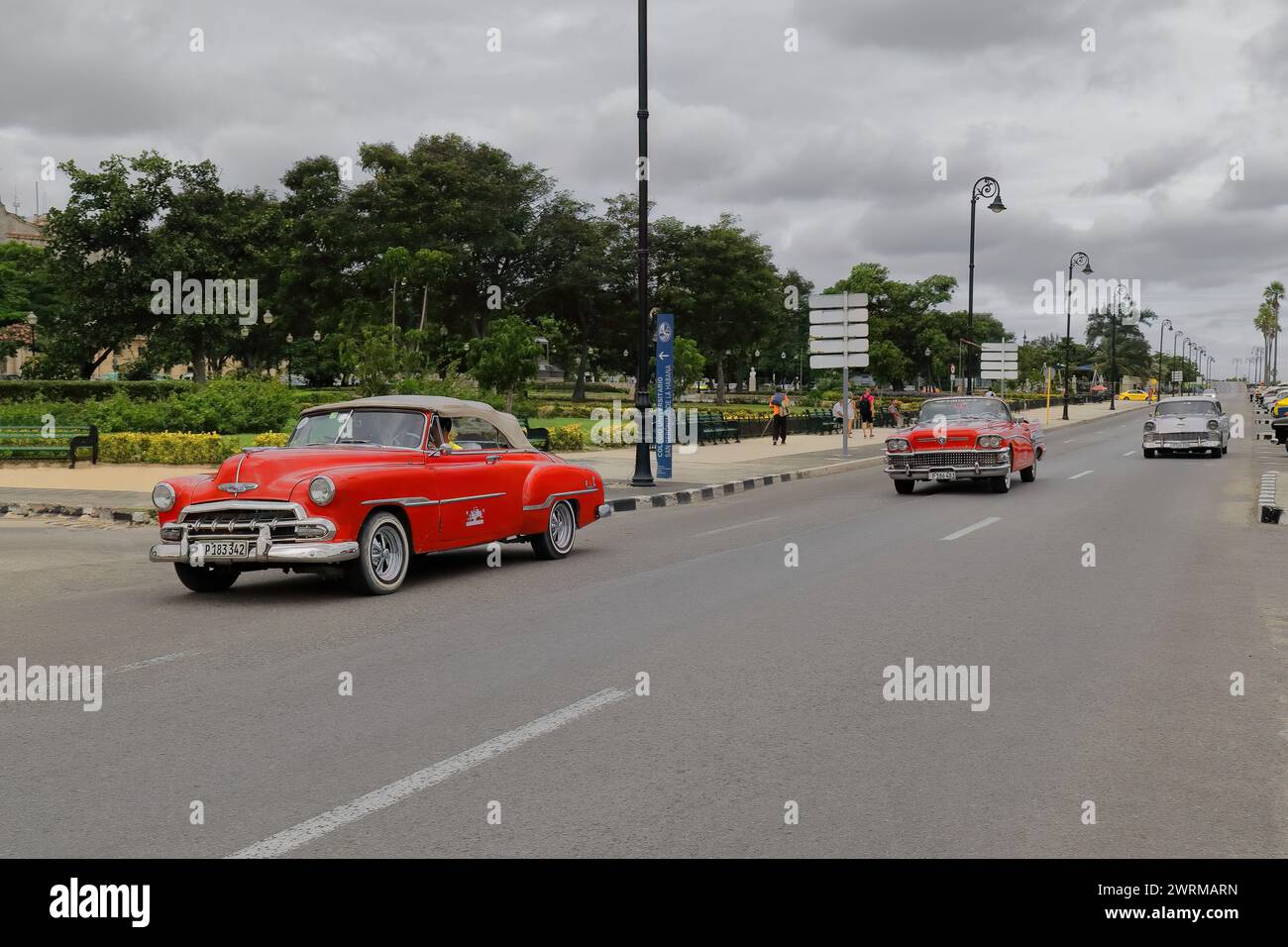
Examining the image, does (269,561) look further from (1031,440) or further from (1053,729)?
(1031,440)

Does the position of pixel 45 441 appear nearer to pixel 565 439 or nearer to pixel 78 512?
pixel 78 512

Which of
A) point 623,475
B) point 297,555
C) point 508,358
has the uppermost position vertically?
point 508,358

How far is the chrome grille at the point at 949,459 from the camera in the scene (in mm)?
19188

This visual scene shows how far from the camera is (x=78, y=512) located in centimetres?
1650

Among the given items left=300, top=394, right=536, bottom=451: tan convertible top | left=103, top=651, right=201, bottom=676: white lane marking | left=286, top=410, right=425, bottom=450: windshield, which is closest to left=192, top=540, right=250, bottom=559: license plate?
left=286, top=410, right=425, bottom=450: windshield

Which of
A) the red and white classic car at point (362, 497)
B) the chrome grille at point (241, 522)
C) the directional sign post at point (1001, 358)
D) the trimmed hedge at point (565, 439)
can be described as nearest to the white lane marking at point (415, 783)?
the red and white classic car at point (362, 497)

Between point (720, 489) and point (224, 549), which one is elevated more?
point (224, 549)

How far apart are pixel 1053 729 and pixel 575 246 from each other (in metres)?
69.2

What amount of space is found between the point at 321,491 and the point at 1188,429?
85.2 ft

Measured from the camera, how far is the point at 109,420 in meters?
25.9

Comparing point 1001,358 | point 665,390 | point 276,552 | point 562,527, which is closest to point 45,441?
point 665,390

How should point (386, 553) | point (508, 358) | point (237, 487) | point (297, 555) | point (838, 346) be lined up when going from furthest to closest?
point (508, 358), point (838, 346), point (386, 553), point (237, 487), point (297, 555)

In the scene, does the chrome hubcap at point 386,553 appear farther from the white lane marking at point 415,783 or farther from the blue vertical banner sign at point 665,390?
the blue vertical banner sign at point 665,390
